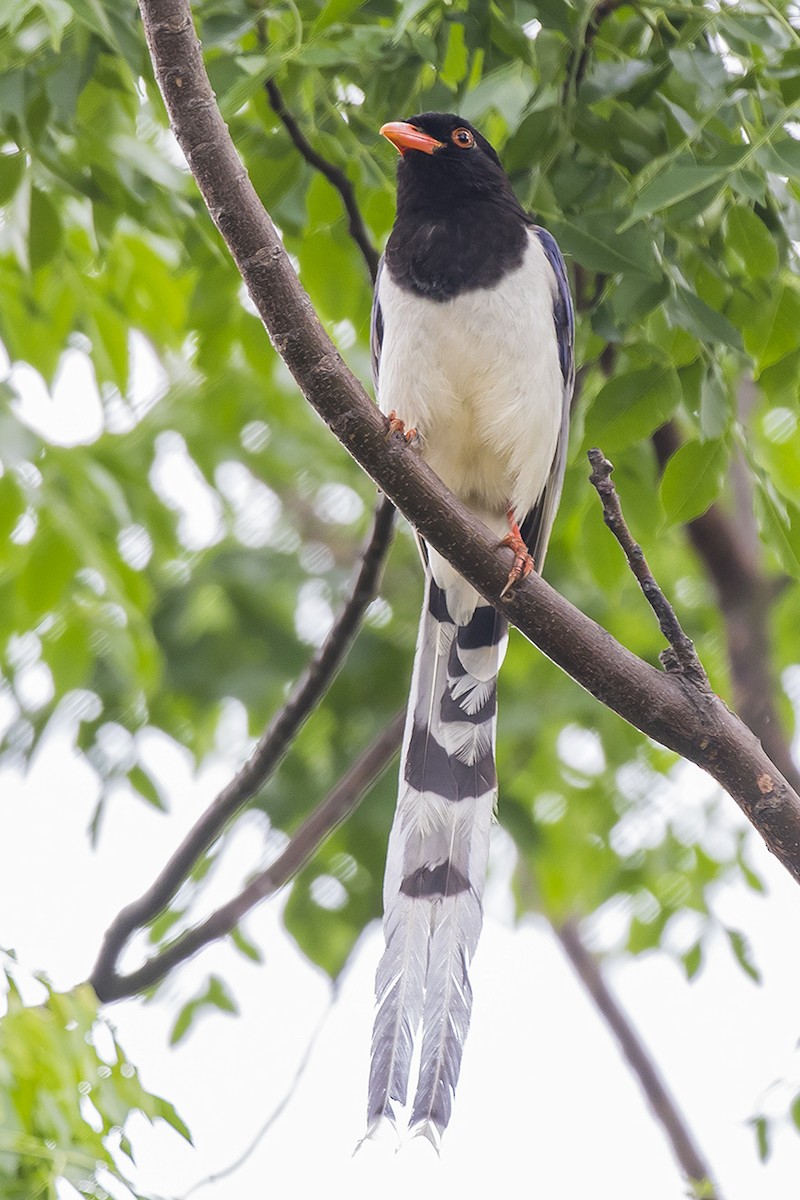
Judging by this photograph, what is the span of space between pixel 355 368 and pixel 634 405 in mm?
1856

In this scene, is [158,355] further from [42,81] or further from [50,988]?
[50,988]

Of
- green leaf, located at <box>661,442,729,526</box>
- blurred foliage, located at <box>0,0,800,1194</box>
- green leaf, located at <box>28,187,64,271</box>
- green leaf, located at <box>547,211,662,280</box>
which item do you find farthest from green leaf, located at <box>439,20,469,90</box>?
green leaf, located at <box>661,442,729,526</box>

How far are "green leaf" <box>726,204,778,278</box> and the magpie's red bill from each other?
0.86 meters

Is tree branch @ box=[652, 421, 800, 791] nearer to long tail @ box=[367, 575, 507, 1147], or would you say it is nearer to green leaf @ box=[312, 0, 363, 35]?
long tail @ box=[367, 575, 507, 1147]

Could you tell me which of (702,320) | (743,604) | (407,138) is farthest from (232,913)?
(407,138)

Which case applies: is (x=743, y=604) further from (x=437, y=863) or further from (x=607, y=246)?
(x=607, y=246)

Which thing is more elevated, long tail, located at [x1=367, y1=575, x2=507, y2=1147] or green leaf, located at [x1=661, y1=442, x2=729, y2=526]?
green leaf, located at [x1=661, y1=442, x2=729, y2=526]

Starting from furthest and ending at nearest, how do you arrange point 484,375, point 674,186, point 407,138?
point 484,375, point 407,138, point 674,186

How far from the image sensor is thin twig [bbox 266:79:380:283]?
2.84 metres

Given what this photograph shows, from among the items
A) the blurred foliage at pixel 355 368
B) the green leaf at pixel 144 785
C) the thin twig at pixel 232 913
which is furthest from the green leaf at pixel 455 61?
the green leaf at pixel 144 785

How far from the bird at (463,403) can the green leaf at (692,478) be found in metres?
0.42

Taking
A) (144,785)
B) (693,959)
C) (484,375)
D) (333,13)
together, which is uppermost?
(333,13)

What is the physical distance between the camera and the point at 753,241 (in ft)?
8.79

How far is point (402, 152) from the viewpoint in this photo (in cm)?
346
